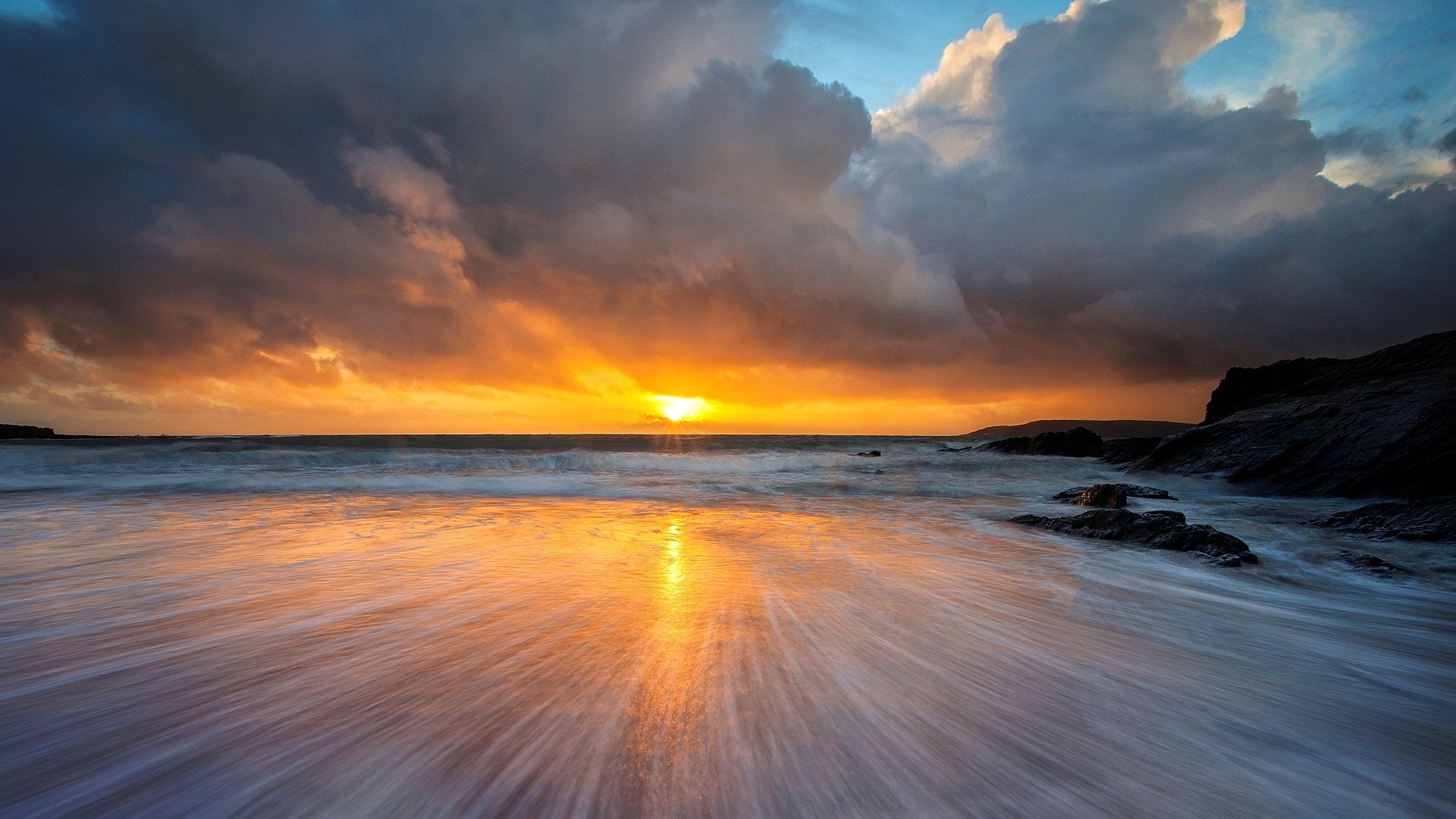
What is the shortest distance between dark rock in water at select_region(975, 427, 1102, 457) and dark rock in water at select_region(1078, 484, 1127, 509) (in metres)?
24.3

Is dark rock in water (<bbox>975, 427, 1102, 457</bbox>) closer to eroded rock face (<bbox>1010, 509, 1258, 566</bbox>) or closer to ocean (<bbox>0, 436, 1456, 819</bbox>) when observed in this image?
eroded rock face (<bbox>1010, 509, 1258, 566</bbox>)

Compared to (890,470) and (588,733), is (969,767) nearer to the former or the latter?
(588,733)

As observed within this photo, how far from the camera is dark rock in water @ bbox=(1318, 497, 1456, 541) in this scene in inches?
236

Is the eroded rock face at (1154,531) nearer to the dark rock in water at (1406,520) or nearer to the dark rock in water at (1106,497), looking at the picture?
the dark rock in water at (1106,497)

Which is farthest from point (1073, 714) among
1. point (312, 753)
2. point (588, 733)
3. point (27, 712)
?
point (27, 712)

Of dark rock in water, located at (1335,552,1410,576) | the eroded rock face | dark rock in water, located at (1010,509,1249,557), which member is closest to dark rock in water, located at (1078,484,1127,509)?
dark rock in water, located at (1010,509,1249,557)

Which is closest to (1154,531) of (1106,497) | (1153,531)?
(1153,531)

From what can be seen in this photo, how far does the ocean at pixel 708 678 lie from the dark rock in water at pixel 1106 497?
7.50ft

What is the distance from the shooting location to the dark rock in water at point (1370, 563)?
493 cm

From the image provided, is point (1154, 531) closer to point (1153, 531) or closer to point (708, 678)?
point (1153, 531)

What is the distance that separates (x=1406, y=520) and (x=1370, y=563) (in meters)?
2.41

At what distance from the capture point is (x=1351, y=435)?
430 inches

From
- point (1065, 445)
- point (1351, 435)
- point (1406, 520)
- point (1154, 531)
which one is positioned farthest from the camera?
point (1065, 445)

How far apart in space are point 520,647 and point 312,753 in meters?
1.07
